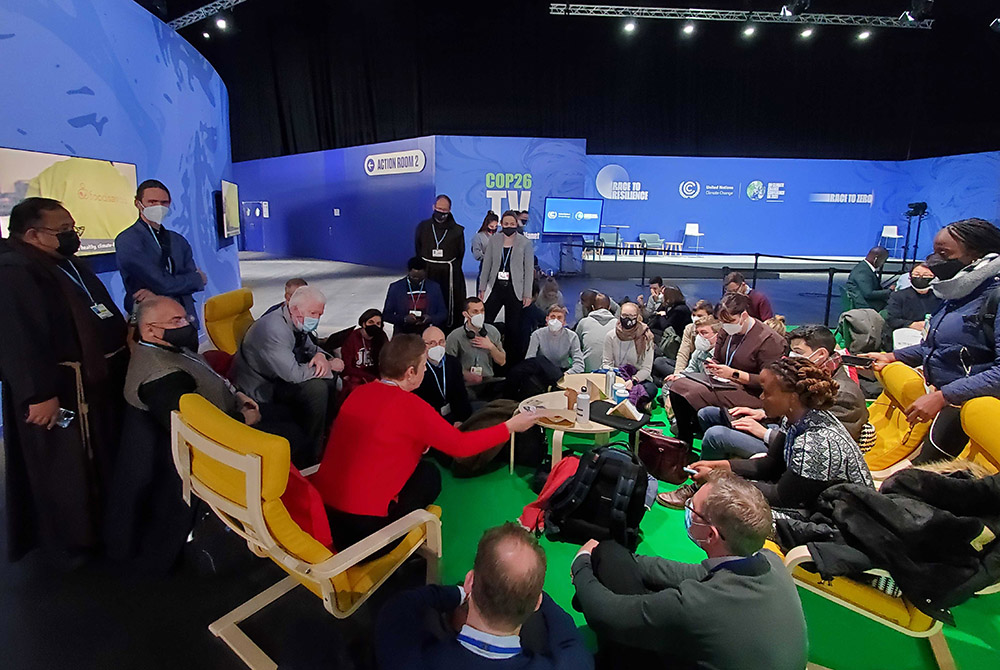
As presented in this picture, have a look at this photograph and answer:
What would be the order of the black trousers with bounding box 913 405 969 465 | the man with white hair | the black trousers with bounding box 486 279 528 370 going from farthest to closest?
the black trousers with bounding box 486 279 528 370 < the man with white hair < the black trousers with bounding box 913 405 969 465

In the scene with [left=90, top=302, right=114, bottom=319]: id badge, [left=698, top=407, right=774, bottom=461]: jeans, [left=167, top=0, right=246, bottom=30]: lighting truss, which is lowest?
[left=698, top=407, right=774, bottom=461]: jeans

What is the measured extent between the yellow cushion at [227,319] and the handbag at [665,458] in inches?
106

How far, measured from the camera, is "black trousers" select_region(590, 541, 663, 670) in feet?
5.38

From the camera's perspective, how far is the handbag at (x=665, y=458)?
343cm

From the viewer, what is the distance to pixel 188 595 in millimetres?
2395

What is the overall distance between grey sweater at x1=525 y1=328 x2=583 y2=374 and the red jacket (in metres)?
2.27

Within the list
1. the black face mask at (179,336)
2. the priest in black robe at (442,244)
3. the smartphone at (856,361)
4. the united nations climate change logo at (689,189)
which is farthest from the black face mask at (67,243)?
the united nations climate change logo at (689,189)

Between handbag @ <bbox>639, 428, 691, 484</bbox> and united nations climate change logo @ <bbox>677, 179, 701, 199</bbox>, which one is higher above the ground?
united nations climate change logo @ <bbox>677, 179, 701, 199</bbox>

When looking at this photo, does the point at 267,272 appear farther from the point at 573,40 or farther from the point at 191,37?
the point at 573,40

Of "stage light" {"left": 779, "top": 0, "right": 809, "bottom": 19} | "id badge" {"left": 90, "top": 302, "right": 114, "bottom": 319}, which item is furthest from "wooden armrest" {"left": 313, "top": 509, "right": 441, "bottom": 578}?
"stage light" {"left": 779, "top": 0, "right": 809, "bottom": 19}

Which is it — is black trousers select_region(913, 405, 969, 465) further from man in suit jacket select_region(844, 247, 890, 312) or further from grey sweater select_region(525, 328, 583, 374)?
man in suit jacket select_region(844, 247, 890, 312)

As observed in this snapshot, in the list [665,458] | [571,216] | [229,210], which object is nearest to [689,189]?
[571,216]

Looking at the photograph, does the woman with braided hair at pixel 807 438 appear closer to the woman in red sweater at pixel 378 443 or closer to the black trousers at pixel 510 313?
the woman in red sweater at pixel 378 443

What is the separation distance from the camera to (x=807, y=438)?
7.56ft
